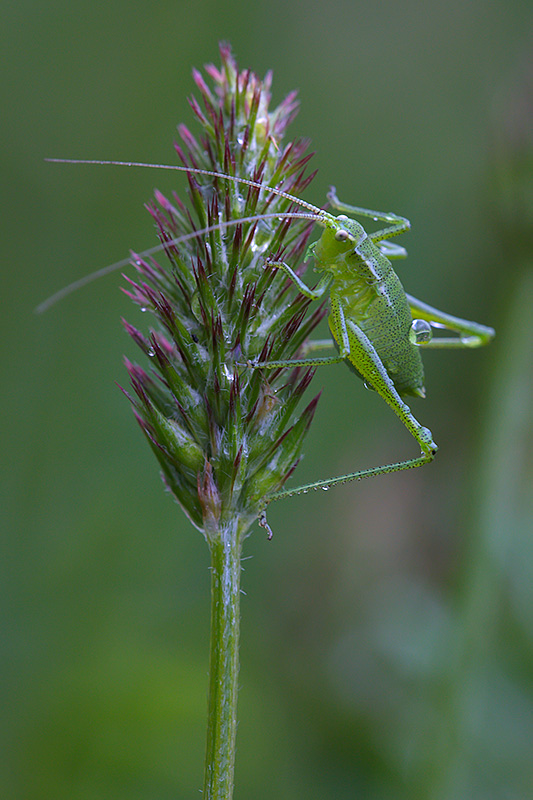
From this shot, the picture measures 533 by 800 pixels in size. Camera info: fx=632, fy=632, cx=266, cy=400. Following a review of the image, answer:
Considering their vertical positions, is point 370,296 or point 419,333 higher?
point 370,296

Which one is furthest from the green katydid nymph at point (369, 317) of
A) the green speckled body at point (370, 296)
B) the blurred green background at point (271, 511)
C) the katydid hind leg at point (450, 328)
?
the blurred green background at point (271, 511)

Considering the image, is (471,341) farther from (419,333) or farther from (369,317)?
(369,317)

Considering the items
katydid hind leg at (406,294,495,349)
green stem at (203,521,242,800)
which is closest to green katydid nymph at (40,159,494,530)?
katydid hind leg at (406,294,495,349)

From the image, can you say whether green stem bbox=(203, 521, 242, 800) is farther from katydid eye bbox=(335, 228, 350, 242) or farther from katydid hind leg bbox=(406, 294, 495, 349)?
katydid hind leg bbox=(406, 294, 495, 349)

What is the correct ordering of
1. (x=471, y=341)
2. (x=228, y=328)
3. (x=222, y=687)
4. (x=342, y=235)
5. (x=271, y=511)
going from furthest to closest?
(x=271, y=511), (x=471, y=341), (x=342, y=235), (x=228, y=328), (x=222, y=687)

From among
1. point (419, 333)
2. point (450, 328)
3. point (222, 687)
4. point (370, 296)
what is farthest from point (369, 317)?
point (222, 687)

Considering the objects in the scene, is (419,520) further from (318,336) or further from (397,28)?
(397,28)
